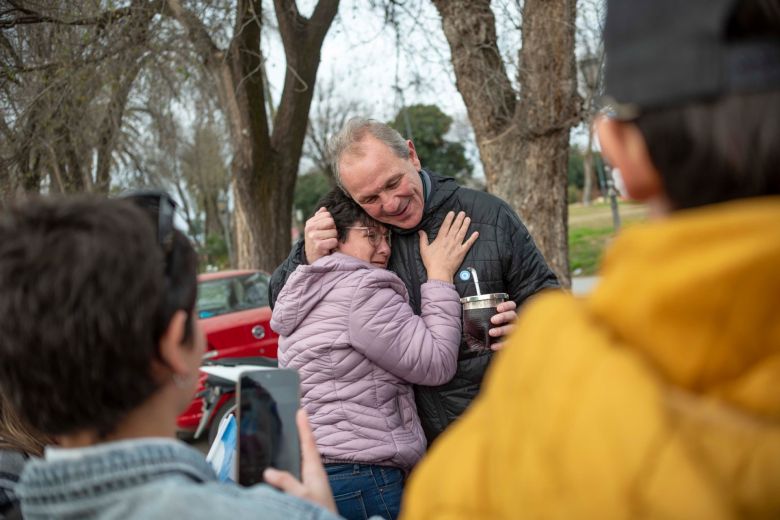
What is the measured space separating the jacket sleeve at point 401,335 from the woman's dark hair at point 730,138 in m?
1.45

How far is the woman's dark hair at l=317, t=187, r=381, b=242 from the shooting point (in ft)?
8.50

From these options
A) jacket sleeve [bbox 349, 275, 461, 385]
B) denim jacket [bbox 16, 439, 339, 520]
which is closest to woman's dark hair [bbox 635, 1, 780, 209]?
denim jacket [bbox 16, 439, 339, 520]

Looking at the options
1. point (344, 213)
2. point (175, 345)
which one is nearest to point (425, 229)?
point (344, 213)

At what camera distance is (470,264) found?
103 inches

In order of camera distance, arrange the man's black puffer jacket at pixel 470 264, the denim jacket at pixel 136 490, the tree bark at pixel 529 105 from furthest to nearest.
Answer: the tree bark at pixel 529 105
the man's black puffer jacket at pixel 470 264
the denim jacket at pixel 136 490

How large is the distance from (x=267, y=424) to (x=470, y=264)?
128 centimetres

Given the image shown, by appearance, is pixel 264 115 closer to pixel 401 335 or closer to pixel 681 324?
pixel 401 335

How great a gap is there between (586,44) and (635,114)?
7633mm

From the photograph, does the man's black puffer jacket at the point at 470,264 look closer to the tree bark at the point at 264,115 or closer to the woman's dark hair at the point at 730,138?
the woman's dark hair at the point at 730,138

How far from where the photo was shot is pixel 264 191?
8992 millimetres

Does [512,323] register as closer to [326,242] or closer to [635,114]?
[326,242]

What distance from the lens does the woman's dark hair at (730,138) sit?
81 cm

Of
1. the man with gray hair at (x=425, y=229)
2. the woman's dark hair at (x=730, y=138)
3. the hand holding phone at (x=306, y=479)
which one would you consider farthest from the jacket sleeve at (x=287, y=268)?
the woman's dark hair at (x=730, y=138)

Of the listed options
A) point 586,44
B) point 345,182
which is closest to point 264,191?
point 586,44
